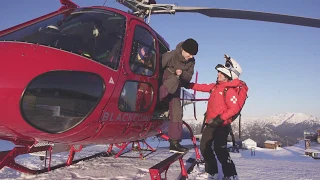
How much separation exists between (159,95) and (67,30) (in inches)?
64.7

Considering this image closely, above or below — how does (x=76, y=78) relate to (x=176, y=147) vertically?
above

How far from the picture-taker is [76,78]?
2.54 m

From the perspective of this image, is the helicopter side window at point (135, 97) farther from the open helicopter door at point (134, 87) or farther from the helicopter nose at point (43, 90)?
the helicopter nose at point (43, 90)

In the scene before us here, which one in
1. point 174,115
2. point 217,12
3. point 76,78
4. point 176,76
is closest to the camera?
point 76,78

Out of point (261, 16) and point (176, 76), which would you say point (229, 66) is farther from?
point (261, 16)

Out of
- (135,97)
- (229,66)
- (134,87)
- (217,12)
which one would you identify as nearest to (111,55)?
(134,87)

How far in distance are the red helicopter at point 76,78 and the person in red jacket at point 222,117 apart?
127 cm

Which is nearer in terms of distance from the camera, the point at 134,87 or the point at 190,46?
the point at 134,87

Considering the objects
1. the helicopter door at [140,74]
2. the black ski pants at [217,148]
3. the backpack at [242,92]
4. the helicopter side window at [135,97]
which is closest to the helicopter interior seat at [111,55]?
the helicopter door at [140,74]

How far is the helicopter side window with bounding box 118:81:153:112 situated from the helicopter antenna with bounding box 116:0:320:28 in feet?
9.74

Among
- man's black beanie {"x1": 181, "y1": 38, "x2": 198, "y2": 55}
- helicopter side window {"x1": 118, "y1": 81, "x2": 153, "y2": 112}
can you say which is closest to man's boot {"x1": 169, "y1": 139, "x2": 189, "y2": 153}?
helicopter side window {"x1": 118, "y1": 81, "x2": 153, "y2": 112}

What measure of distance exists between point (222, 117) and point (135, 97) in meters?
1.68

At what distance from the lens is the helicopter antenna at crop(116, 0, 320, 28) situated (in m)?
5.13

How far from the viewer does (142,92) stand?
348 centimetres
